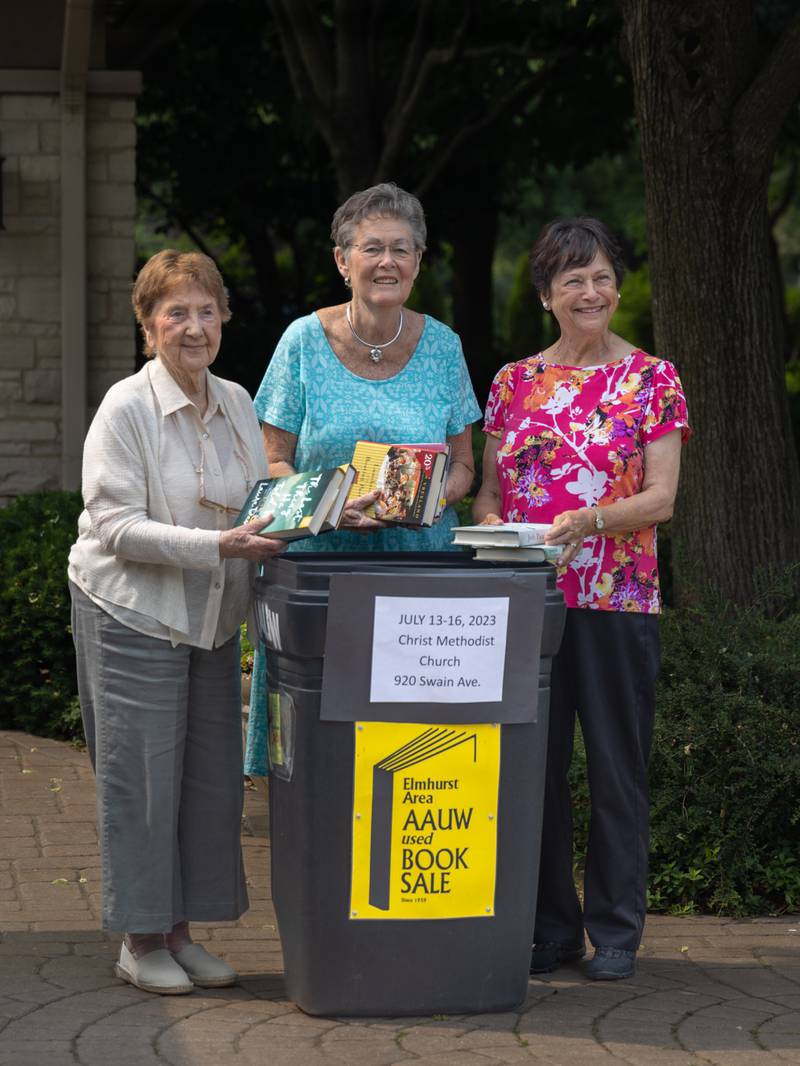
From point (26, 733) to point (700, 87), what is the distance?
4.06 metres

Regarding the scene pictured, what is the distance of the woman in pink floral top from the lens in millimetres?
4234

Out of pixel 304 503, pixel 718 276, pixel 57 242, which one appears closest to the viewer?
pixel 304 503

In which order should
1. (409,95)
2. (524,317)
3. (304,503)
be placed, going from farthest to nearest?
1. (524,317)
2. (409,95)
3. (304,503)

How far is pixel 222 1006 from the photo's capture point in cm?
411

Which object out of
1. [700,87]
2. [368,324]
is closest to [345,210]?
[368,324]

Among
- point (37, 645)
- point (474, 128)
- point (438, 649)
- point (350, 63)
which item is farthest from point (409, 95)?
point (438, 649)

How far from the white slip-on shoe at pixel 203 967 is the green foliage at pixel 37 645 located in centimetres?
289

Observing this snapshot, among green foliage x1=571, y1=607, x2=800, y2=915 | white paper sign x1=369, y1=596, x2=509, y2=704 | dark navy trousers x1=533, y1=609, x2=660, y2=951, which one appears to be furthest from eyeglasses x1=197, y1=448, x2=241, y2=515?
green foliage x1=571, y1=607, x2=800, y2=915

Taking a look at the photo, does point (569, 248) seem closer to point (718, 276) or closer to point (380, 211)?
point (380, 211)

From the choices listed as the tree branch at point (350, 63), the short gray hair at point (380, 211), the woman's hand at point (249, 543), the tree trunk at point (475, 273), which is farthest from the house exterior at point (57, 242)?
the tree trunk at point (475, 273)

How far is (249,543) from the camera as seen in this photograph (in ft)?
12.7

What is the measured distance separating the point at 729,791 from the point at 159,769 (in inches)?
77.9

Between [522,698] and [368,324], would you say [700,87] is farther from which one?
[522,698]

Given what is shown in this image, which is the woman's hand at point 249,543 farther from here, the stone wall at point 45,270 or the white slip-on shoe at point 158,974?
the stone wall at point 45,270
